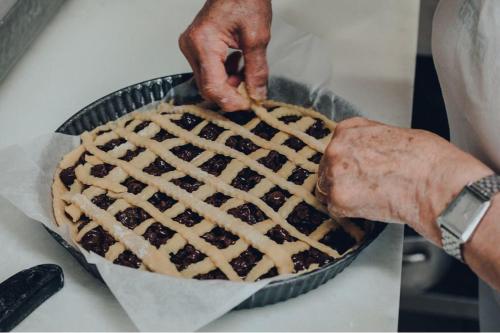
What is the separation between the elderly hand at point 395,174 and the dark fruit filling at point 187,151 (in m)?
0.30

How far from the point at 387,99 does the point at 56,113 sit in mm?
694

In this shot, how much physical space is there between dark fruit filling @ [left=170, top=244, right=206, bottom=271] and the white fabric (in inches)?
18.9

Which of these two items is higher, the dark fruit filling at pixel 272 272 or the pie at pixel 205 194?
the pie at pixel 205 194

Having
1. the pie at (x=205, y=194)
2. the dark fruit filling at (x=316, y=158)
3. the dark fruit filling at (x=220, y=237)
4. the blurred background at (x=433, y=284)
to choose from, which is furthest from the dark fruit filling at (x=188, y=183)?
the blurred background at (x=433, y=284)

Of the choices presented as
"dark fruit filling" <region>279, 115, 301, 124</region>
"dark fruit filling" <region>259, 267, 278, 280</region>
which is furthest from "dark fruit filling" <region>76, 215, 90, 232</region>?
"dark fruit filling" <region>279, 115, 301, 124</region>

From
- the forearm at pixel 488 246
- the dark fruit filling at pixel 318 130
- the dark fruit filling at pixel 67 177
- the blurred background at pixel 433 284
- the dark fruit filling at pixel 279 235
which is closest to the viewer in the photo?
the forearm at pixel 488 246

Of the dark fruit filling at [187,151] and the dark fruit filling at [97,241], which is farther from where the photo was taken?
the dark fruit filling at [187,151]

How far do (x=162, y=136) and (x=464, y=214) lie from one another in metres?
0.61

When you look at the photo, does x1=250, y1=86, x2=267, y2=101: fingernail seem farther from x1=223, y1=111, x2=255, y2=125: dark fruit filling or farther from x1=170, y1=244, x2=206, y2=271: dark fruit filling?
x1=170, y1=244, x2=206, y2=271: dark fruit filling

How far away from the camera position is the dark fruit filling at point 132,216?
1090mm

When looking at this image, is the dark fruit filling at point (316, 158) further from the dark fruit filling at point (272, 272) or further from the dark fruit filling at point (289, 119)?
the dark fruit filling at point (272, 272)

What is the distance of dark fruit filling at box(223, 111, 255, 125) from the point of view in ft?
4.34

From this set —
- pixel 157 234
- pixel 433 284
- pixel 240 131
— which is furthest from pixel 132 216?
pixel 433 284

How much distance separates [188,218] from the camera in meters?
1.10
